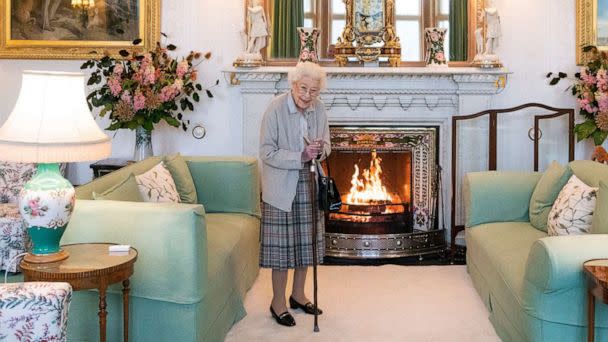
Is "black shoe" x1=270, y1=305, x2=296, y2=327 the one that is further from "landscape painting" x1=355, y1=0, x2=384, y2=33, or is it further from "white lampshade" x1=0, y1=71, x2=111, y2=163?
"landscape painting" x1=355, y1=0, x2=384, y2=33

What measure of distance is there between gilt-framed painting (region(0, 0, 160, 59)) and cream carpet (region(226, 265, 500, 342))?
87.9 inches

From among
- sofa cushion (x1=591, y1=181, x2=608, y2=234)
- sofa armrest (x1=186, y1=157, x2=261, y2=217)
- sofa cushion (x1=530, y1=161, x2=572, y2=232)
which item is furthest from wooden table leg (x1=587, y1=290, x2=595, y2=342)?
sofa armrest (x1=186, y1=157, x2=261, y2=217)

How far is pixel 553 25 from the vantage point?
5.90 meters

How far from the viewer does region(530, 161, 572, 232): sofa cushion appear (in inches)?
170

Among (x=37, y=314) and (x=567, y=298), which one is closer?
(x=37, y=314)

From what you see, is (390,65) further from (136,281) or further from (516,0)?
(136,281)

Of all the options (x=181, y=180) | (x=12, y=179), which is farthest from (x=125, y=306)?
(x=12, y=179)

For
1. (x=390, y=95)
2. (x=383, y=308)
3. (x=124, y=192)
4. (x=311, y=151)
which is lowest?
(x=383, y=308)

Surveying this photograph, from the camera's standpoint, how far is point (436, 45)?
588 centimetres

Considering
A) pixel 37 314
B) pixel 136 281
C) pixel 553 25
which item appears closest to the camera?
pixel 37 314

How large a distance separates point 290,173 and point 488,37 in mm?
2542

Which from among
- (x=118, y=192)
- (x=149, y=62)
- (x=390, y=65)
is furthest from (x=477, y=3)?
(x=118, y=192)

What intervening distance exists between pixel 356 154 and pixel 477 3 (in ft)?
5.12

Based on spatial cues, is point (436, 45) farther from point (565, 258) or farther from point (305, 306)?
point (565, 258)
